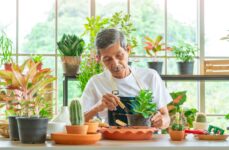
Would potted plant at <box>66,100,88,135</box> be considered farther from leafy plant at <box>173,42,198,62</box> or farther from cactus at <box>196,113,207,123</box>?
leafy plant at <box>173,42,198,62</box>

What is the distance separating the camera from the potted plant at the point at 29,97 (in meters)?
2.80

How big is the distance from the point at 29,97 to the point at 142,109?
66cm

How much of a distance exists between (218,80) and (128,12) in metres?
1.38

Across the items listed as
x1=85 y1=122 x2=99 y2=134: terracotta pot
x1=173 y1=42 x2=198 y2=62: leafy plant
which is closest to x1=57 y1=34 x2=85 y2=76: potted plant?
x1=173 y1=42 x2=198 y2=62: leafy plant

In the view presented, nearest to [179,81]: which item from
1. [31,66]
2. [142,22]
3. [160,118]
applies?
[142,22]

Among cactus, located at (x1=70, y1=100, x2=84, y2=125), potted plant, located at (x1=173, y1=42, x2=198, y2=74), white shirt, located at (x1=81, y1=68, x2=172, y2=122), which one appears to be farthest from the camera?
potted plant, located at (x1=173, y1=42, x2=198, y2=74)

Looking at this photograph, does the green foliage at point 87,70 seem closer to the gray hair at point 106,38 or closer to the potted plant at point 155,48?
the potted plant at point 155,48

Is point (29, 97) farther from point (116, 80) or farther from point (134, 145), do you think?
point (116, 80)

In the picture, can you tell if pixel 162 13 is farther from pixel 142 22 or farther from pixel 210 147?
pixel 210 147

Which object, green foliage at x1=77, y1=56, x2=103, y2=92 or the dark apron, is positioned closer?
the dark apron

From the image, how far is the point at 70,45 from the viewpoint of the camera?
6.20 m

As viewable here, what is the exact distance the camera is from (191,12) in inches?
272

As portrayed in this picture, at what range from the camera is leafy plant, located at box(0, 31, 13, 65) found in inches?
248

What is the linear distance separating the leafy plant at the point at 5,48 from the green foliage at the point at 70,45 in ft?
1.98
